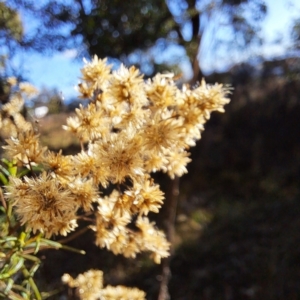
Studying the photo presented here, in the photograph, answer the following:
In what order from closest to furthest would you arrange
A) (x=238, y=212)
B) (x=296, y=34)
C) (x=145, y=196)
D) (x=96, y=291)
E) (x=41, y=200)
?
(x=41, y=200) → (x=145, y=196) → (x=96, y=291) → (x=296, y=34) → (x=238, y=212)

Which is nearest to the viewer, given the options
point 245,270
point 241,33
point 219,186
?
point 241,33

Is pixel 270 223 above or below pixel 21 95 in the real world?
above

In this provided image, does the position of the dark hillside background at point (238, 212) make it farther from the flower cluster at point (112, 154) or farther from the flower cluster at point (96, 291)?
the flower cluster at point (112, 154)

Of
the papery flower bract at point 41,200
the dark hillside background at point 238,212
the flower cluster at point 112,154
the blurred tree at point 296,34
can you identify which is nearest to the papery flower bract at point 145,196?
the flower cluster at point 112,154

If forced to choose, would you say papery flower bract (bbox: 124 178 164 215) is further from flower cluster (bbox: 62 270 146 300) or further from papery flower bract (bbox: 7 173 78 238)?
→ flower cluster (bbox: 62 270 146 300)

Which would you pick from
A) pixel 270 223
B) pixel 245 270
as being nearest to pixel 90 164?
pixel 245 270

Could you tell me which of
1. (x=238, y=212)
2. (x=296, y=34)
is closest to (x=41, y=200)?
(x=296, y=34)

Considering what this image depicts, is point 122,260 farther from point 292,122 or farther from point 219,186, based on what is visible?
point 292,122

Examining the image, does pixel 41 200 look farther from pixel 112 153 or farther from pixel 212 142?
pixel 212 142

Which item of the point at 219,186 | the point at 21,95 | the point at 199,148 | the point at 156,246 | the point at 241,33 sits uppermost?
the point at 199,148
